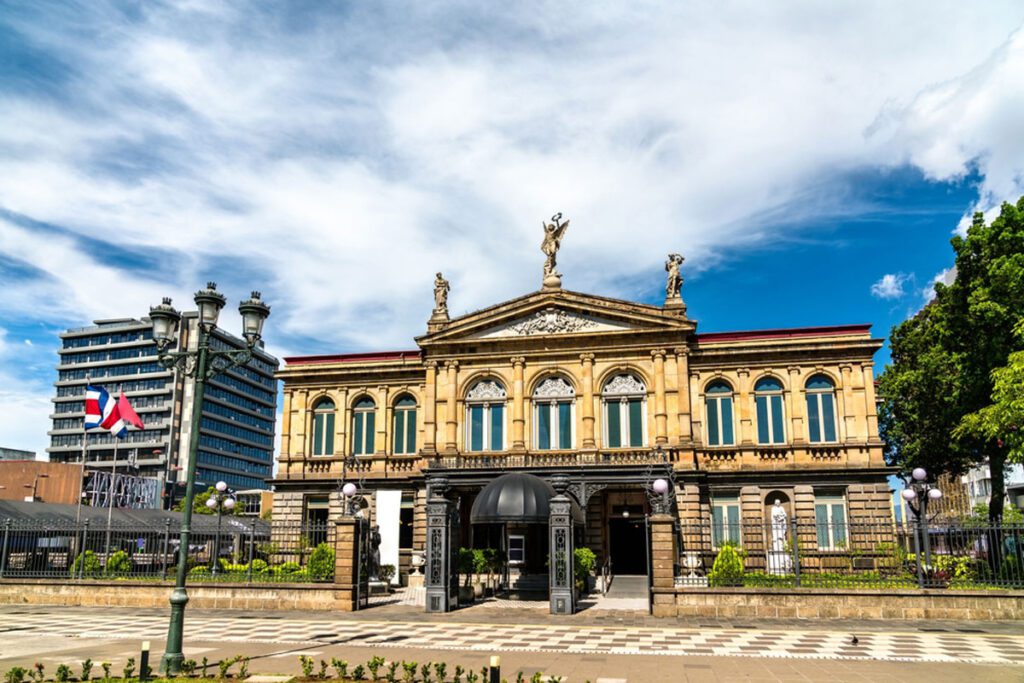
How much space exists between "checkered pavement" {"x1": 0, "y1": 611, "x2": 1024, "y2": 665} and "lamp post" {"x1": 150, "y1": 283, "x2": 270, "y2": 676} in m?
4.39

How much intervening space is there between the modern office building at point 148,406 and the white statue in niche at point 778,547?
83.7m

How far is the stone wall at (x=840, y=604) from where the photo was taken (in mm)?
20266

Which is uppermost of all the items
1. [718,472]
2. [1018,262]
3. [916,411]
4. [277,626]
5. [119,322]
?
[119,322]

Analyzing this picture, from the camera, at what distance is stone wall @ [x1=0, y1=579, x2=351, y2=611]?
23125mm

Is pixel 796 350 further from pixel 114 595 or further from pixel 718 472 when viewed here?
pixel 114 595

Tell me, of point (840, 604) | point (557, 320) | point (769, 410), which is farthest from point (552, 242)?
point (840, 604)

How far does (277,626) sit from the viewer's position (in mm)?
19672

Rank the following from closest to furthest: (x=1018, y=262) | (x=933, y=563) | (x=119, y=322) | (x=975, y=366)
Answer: (x=933, y=563) → (x=1018, y=262) → (x=975, y=366) → (x=119, y=322)

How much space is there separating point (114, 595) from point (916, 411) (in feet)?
122

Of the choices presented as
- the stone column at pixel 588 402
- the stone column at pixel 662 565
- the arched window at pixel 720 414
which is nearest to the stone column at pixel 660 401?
the arched window at pixel 720 414

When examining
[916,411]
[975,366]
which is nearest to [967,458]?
[916,411]

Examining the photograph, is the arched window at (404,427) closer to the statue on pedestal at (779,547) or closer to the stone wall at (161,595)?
the stone wall at (161,595)

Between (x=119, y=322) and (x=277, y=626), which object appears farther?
(x=119, y=322)

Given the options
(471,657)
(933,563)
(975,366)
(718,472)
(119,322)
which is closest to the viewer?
(471,657)
